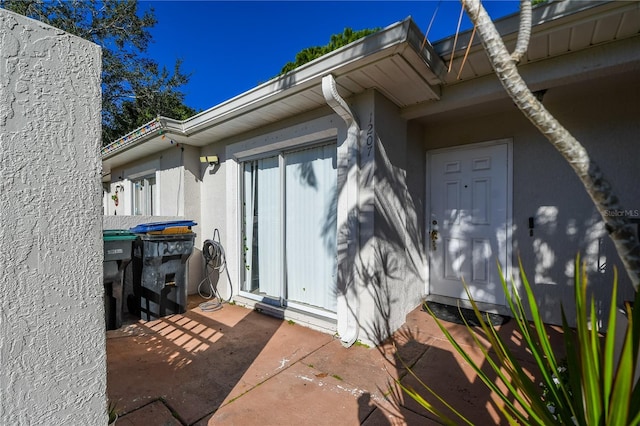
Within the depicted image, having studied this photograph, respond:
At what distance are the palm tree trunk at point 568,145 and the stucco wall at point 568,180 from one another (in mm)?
2925

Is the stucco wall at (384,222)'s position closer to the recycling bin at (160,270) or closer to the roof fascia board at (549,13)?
the roof fascia board at (549,13)

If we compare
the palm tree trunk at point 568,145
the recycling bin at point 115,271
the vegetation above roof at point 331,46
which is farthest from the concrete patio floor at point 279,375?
the vegetation above roof at point 331,46

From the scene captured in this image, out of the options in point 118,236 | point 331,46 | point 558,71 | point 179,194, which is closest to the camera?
point 558,71

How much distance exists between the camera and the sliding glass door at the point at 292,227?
3867mm

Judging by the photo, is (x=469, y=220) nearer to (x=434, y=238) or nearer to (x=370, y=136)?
(x=434, y=238)

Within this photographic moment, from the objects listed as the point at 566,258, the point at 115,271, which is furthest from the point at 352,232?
the point at 115,271

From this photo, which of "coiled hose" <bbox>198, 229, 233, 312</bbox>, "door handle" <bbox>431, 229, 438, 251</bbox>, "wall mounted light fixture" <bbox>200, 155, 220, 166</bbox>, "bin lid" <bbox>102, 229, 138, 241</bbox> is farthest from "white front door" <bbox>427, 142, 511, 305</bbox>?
"bin lid" <bbox>102, 229, 138, 241</bbox>

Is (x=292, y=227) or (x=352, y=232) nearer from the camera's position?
(x=352, y=232)

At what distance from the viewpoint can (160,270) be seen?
4.12 meters

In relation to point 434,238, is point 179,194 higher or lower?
higher

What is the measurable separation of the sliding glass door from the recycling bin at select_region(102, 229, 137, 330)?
1.65 metres

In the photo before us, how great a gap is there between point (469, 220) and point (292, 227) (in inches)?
98.7

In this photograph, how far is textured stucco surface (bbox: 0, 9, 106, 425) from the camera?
1.03 metres

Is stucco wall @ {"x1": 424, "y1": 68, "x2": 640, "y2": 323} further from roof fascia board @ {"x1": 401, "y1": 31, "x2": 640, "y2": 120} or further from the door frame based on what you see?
roof fascia board @ {"x1": 401, "y1": 31, "x2": 640, "y2": 120}
